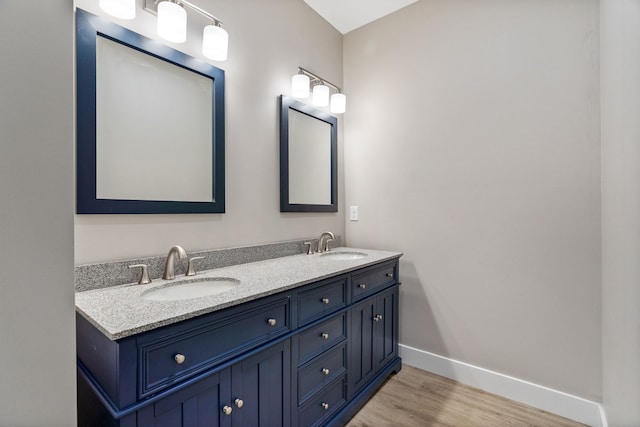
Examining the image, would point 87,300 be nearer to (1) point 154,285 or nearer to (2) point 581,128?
(1) point 154,285

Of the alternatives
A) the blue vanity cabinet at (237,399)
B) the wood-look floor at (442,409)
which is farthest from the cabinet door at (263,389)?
the wood-look floor at (442,409)

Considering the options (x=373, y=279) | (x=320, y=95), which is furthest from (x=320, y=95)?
(x=373, y=279)

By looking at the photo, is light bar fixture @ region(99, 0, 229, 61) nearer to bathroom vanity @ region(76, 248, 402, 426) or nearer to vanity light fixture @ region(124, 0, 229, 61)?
vanity light fixture @ region(124, 0, 229, 61)

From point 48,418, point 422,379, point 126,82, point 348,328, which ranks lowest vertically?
point 422,379

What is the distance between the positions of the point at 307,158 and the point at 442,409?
5.74 ft

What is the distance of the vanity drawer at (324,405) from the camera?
1.27 metres

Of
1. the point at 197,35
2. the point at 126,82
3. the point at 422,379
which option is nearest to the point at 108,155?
the point at 126,82

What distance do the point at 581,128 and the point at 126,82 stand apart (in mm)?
2194

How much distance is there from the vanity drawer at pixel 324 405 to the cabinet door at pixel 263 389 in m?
0.12

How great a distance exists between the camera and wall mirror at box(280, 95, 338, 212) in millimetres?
1883

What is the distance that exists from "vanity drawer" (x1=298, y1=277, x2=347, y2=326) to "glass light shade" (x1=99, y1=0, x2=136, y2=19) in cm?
130

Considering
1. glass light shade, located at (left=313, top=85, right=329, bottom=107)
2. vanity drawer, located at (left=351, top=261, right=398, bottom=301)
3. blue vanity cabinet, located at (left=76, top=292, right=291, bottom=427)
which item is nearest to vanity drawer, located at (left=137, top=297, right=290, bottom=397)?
blue vanity cabinet, located at (left=76, top=292, right=291, bottom=427)

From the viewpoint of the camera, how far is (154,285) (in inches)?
45.9

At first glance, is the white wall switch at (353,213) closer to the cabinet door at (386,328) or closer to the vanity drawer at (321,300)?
the cabinet door at (386,328)
